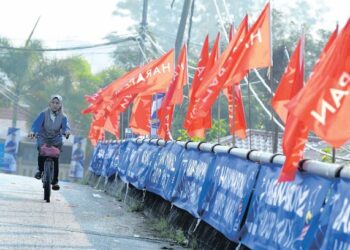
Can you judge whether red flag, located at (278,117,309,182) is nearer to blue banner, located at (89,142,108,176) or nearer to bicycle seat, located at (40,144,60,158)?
bicycle seat, located at (40,144,60,158)

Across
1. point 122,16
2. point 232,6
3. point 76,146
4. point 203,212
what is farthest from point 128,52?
point 203,212

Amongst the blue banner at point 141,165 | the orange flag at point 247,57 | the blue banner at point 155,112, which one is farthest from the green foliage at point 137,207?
the blue banner at point 155,112

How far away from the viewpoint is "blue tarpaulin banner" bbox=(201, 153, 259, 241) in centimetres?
1029

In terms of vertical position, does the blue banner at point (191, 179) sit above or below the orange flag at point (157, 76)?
Answer: below

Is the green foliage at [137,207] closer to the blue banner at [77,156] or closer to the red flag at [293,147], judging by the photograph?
the red flag at [293,147]

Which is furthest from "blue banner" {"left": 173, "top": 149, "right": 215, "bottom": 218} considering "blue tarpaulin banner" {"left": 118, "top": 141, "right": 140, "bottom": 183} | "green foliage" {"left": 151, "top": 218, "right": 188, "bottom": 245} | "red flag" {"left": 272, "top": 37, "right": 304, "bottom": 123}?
"blue tarpaulin banner" {"left": 118, "top": 141, "right": 140, "bottom": 183}

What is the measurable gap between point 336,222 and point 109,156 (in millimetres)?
19305

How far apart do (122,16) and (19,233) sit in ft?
350

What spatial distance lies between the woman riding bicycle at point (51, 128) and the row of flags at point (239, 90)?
1.96 metres

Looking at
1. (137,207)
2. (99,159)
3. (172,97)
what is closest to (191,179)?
(137,207)

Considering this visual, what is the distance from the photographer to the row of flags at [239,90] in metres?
7.78

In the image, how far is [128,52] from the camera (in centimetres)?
6881

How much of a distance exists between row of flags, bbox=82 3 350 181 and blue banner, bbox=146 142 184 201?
0.66 metres

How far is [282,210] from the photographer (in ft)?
29.1
